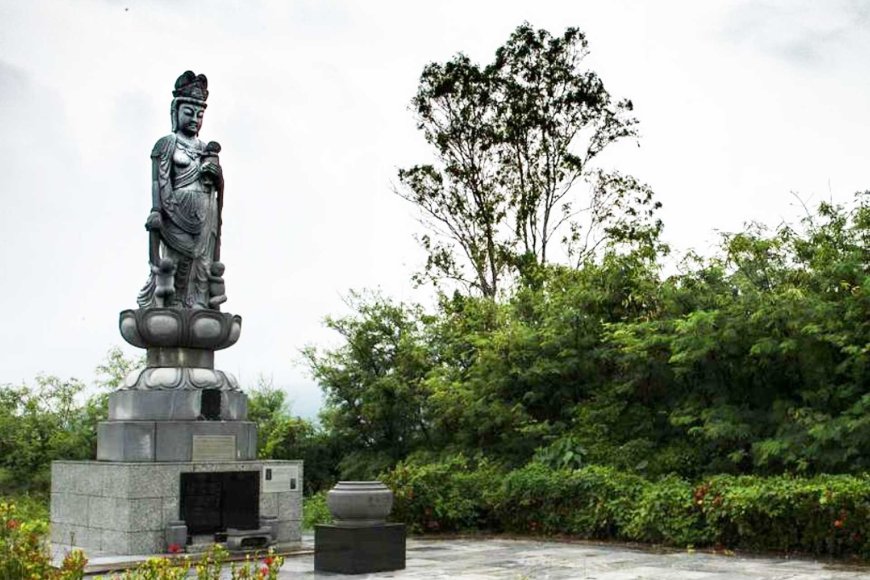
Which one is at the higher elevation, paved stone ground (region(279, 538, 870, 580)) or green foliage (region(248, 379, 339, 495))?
green foliage (region(248, 379, 339, 495))

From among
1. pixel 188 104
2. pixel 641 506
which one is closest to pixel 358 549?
pixel 641 506

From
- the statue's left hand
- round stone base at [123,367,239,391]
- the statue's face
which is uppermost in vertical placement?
the statue's face

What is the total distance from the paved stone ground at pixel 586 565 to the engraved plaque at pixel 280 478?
1.10 meters

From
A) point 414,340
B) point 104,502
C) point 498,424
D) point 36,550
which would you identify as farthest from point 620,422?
point 36,550

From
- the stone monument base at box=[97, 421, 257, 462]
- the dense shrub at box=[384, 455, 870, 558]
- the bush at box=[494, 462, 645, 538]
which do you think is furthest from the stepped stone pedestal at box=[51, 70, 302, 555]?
the bush at box=[494, 462, 645, 538]

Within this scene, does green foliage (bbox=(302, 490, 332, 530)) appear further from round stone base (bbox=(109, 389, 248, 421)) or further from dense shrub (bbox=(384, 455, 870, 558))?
round stone base (bbox=(109, 389, 248, 421))

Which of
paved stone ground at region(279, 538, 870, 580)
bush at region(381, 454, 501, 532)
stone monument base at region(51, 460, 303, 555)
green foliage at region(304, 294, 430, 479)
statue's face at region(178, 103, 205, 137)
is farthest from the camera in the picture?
green foliage at region(304, 294, 430, 479)

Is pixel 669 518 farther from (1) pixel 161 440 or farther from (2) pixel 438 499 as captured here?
(1) pixel 161 440

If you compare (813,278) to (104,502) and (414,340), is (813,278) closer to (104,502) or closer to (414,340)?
(414,340)

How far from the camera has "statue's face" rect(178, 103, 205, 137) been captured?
14164mm

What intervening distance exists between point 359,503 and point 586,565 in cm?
258

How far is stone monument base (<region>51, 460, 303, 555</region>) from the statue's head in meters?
4.33

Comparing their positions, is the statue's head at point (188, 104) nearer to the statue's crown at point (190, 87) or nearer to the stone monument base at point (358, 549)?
the statue's crown at point (190, 87)

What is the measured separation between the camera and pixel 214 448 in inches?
516
